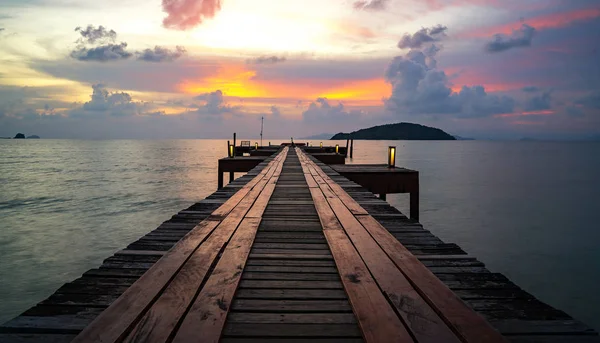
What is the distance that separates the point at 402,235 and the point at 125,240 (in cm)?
1463

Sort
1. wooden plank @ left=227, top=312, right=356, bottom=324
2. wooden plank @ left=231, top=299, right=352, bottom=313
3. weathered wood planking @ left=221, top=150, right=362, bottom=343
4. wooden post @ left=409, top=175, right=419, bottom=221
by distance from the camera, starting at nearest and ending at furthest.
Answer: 1. weathered wood planking @ left=221, top=150, right=362, bottom=343
2. wooden plank @ left=227, top=312, right=356, bottom=324
3. wooden plank @ left=231, top=299, right=352, bottom=313
4. wooden post @ left=409, top=175, right=419, bottom=221

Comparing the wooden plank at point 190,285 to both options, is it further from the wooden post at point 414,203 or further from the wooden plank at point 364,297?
the wooden post at point 414,203

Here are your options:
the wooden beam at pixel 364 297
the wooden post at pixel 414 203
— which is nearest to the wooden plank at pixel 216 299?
the wooden beam at pixel 364 297

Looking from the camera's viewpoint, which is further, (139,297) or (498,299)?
(498,299)

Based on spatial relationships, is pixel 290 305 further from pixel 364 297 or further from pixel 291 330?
pixel 364 297

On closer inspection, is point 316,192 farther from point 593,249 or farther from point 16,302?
point 593,249

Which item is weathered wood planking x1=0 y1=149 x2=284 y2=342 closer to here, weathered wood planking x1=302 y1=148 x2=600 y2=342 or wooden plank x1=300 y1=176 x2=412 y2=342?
wooden plank x1=300 y1=176 x2=412 y2=342

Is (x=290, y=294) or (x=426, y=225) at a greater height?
(x=290, y=294)

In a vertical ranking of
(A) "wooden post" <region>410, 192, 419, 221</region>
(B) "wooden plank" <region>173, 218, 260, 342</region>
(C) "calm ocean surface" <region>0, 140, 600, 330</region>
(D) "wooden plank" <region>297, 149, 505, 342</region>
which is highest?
(D) "wooden plank" <region>297, 149, 505, 342</region>

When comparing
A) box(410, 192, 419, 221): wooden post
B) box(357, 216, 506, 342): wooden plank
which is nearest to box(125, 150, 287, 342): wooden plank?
box(357, 216, 506, 342): wooden plank

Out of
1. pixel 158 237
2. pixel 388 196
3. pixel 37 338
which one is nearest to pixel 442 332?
pixel 37 338

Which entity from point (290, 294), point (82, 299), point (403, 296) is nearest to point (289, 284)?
point (290, 294)

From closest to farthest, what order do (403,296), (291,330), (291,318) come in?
(291,330), (291,318), (403,296)

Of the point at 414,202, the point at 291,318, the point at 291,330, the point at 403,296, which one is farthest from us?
the point at 414,202
